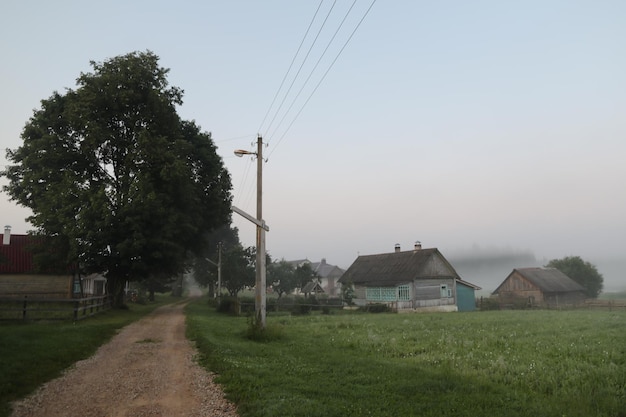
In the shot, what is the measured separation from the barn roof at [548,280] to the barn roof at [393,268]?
20.9 metres

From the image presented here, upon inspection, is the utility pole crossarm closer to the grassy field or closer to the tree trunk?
the grassy field

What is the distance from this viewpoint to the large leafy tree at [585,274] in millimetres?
80375

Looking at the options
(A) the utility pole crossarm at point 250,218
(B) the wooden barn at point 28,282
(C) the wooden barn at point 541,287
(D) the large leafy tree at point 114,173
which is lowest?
(C) the wooden barn at point 541,287

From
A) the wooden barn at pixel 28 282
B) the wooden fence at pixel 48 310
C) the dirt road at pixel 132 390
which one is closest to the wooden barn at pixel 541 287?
the wooden barn at pixel 28 282

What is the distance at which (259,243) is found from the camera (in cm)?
1906

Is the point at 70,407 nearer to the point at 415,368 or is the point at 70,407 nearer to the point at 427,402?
the point at 427,402

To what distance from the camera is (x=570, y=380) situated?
1002 centimetres

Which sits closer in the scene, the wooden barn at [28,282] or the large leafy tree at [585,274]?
the wooden barn at [28,282]

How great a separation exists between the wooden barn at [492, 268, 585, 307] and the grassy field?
173 ft

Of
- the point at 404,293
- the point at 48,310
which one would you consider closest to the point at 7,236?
the point at 48,310

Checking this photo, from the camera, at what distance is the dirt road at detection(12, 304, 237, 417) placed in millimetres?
7746

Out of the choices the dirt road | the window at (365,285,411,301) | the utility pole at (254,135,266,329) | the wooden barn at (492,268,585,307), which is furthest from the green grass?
the wooden barn at (492,268,585,307)

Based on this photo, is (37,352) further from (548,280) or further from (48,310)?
(548,280)

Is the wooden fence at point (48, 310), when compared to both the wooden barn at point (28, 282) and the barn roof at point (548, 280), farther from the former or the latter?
the barn roof at point (548, 280)
